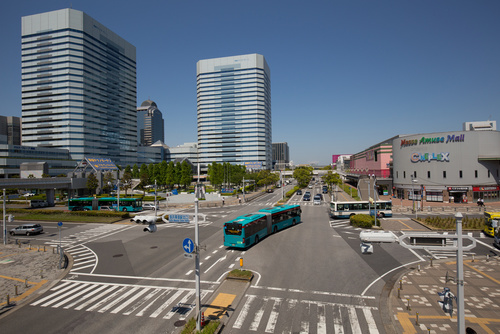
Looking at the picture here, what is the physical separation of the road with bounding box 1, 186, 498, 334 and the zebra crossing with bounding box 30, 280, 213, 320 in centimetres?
6

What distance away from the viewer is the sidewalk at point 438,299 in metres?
14.0

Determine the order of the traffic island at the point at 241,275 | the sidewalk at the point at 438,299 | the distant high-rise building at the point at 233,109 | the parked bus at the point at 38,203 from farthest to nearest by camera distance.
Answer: the distant high-rise building at the point at 233,109 < the parked bus at the point at 38,203 < the traffic island at the point at 241,275 < the sidewalk at the point at 438,299

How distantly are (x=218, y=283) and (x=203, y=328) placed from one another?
20.9ft

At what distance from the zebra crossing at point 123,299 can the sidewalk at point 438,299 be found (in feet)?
39.6

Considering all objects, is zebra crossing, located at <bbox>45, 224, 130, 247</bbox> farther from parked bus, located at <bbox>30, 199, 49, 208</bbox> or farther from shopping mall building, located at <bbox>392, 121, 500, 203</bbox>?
shopping mall building, located at <bbox>392, 121, 500, 203</bbox>

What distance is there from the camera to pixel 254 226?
98.3ft

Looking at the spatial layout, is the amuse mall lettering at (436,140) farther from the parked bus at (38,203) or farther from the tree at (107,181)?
the parked bus at (38,203)

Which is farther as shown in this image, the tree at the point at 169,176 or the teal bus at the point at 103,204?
the tree at the point at 169,176

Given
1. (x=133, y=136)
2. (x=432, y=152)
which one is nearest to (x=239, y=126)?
(x=133, y=136)

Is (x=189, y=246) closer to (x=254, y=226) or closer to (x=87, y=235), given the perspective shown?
(x=254, y=226)

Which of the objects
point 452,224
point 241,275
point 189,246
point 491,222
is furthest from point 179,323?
point 452,224

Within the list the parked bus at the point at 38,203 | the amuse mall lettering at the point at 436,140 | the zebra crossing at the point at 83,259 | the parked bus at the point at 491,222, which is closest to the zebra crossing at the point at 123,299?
the zebra crossing at the point at 83,259

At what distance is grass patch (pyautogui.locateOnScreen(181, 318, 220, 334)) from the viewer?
516 inches

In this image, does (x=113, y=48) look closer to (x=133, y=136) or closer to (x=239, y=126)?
(x=133, y=136)
